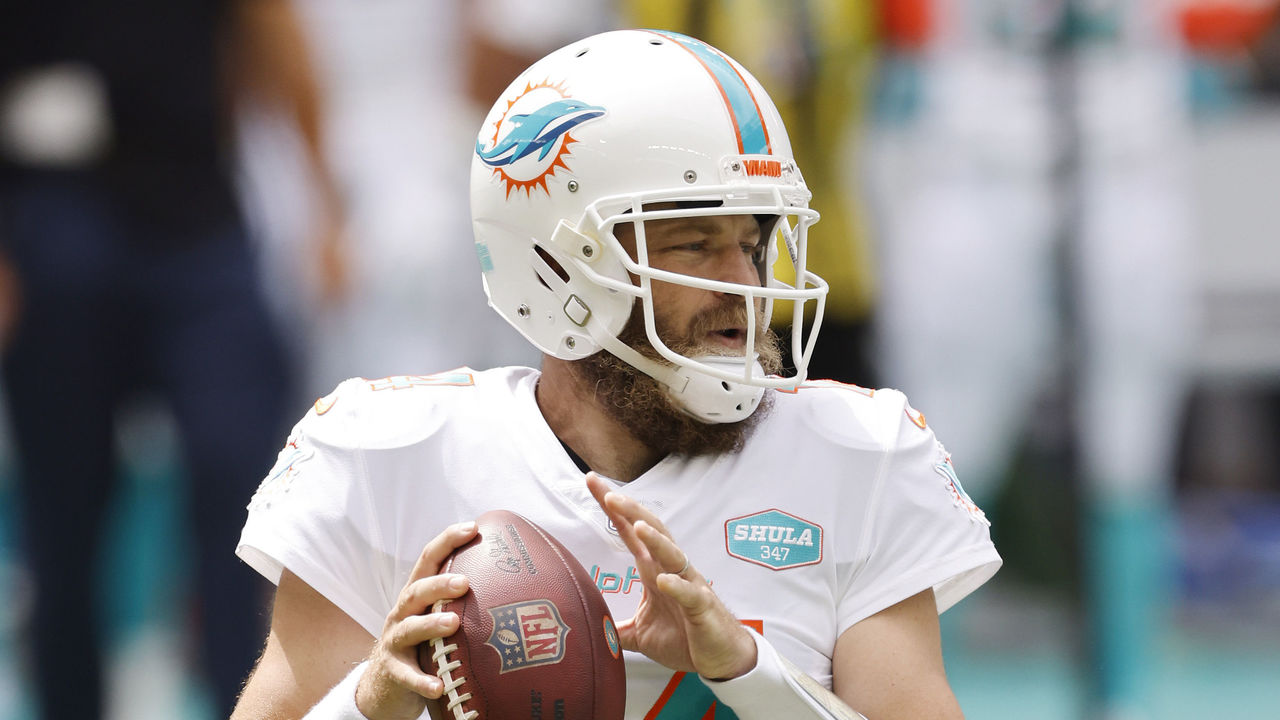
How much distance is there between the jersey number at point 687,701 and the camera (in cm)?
185

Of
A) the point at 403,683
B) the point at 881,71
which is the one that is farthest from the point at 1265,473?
the point at 403,683

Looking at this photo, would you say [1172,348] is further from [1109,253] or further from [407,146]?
[407,146]

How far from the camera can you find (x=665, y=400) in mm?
1983

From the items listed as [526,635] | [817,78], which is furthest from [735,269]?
[817,78]

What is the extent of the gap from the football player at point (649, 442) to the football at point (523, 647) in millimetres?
101

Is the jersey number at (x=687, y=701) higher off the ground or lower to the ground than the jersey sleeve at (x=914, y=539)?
lower

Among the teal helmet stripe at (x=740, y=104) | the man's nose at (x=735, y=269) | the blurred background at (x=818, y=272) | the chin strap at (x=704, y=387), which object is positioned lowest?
the blurred background at (x=818, y=272)

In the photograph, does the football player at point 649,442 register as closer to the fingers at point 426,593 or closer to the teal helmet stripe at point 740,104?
the teal helmet stripe at point 740,104

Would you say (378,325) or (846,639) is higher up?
(846,639)

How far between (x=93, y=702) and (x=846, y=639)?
2287 millimetres

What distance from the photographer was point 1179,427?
5609mm

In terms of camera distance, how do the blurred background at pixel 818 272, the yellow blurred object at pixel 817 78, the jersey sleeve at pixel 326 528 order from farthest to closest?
the yellow blurred object at pixel 817 78 → the blurred background at pixel 818 272 → the jersey sleeve at pixel 326 528

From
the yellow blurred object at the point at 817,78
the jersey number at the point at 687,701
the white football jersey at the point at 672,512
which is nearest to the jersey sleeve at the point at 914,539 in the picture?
the white football jersey at the point at 672,512

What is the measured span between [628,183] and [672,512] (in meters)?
0.39
